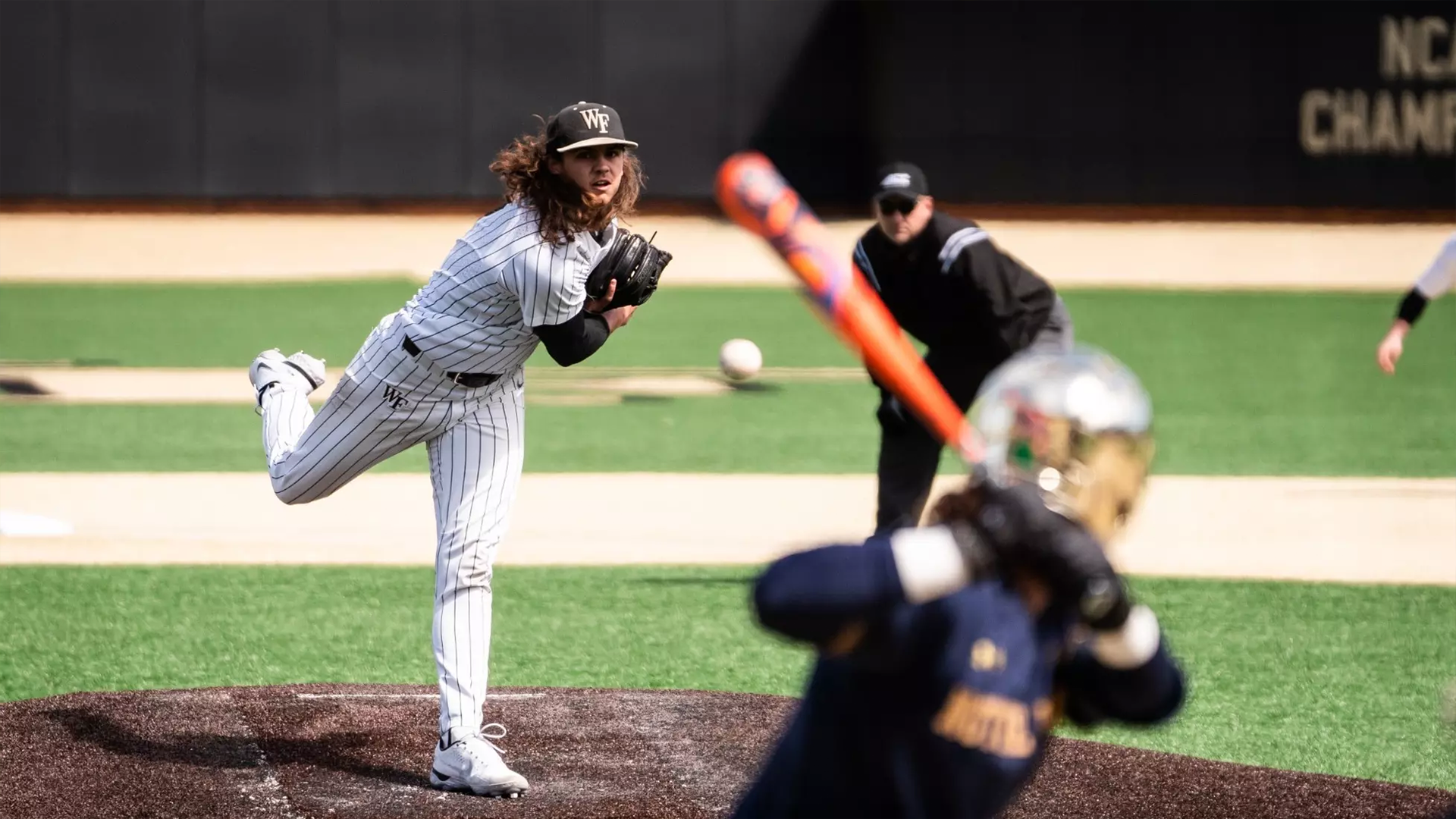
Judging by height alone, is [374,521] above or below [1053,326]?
below

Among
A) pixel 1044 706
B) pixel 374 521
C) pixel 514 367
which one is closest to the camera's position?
pixel 1044 706

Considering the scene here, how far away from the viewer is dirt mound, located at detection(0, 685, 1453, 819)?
480 centimetres

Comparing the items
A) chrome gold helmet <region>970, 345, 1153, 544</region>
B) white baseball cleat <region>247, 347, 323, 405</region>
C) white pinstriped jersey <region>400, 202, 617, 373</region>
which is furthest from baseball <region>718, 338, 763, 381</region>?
chrome gold helmet <region>970, 345, 1153, 544</region>

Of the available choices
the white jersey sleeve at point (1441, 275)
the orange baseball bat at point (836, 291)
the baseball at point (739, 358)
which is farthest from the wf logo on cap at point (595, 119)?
the baseball at point (739, 358)

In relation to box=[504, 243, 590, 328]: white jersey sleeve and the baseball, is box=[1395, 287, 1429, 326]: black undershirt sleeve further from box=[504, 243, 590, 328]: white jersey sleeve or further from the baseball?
box=[504, 243, 590, 328]: white jersey sleeve

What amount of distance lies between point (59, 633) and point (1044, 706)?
5.39 metres

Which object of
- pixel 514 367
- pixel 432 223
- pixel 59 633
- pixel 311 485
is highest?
pixel 514 367

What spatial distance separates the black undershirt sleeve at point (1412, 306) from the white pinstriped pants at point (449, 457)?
4078 mm

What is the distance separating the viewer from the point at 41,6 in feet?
76.9

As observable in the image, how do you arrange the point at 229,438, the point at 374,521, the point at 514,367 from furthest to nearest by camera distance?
the point at 229,438, the point at 374,521, the point at 514,367

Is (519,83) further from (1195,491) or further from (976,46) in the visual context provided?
(1195,491)

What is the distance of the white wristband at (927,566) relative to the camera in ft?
7.04

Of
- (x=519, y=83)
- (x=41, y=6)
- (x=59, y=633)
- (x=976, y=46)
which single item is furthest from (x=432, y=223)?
(x=59, y=633)

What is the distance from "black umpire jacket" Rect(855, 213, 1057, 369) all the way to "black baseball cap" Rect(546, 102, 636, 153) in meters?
2.03
